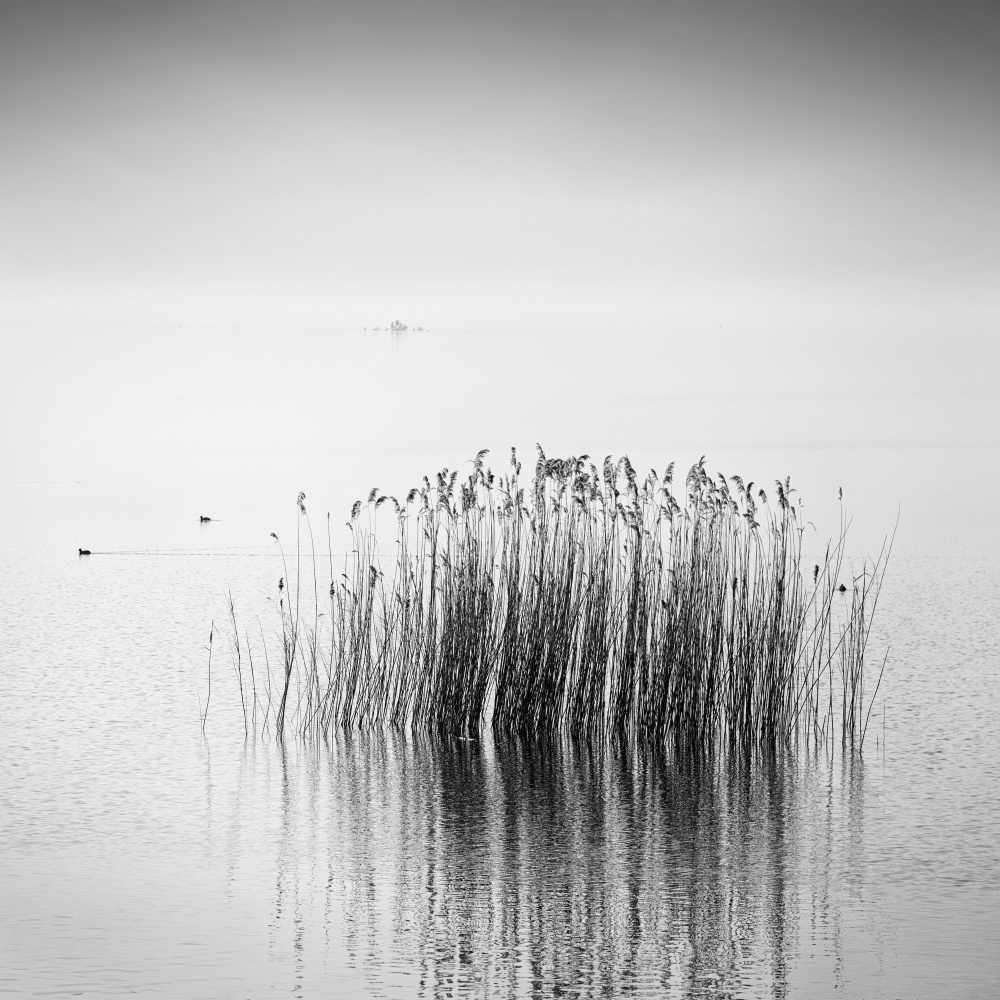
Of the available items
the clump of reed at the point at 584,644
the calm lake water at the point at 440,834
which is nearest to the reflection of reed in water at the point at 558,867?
the calm lake water at the point at 440,834

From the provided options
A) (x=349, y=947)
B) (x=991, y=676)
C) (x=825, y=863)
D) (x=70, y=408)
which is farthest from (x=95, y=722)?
(x=70, y=408)

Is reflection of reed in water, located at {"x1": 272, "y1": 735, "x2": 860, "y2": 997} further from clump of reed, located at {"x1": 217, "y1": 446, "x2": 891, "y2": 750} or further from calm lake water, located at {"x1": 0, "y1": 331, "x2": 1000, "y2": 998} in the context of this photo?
clump of reed, located at {"x1": 217, "y1": 446, "x2": 891, "y2": 750}

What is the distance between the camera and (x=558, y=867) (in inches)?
210

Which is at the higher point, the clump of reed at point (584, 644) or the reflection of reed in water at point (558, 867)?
the clump of reed at point (584, 644)

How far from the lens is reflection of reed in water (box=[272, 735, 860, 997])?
14.4ft

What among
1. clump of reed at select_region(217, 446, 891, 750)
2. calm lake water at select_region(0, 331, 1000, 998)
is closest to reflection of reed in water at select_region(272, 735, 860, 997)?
calm lake water at select_region(0, 331, 1000, 998)

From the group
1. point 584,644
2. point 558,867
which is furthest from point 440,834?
point 584,644

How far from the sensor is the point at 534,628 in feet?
23.6

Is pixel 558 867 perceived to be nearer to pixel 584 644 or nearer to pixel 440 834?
A: pixel 440 834

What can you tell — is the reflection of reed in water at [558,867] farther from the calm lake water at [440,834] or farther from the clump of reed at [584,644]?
the clump of reed at [584,644]

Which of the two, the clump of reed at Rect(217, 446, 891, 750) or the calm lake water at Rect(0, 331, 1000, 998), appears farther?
the clump of reed at Rect(217, 446, 891, 750)

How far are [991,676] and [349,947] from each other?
17.0ft

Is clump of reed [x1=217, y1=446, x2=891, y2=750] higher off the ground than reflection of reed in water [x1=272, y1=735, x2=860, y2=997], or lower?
higher

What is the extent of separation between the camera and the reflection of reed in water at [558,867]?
4398 mm
